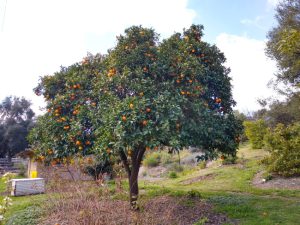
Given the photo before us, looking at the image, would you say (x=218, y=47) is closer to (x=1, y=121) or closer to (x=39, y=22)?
(x=39, y=22)

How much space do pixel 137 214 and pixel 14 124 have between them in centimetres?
1601

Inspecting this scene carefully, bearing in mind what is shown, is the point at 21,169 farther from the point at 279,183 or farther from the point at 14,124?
the point at 279,183

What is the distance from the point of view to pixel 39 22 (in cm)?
727

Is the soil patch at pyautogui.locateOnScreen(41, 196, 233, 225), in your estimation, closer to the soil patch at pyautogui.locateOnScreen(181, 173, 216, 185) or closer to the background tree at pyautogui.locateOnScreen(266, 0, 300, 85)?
the soil patch at pyautogui.locateOnScreen(181, 173, 216, 185)

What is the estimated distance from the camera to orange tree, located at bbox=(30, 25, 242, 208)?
177 inches

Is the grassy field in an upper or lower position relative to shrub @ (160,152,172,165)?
lower

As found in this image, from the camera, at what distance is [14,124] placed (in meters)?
17.6

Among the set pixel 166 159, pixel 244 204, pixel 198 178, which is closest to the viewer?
pixel 244 204

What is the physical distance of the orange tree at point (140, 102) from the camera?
14.8 ft

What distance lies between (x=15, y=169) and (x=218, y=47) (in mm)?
13020

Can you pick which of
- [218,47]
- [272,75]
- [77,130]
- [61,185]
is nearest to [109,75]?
[77,130]

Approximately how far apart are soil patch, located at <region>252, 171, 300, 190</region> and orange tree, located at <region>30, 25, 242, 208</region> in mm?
3301

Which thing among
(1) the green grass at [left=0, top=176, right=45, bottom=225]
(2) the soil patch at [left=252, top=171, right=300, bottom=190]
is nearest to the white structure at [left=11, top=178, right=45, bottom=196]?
(1) the green grass at [left=0, top=176, right=45, bottom=225]

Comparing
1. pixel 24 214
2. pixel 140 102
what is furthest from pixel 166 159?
pixel 140 102
